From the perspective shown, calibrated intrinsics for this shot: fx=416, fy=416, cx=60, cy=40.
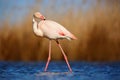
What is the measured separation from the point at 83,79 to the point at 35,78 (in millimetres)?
1205

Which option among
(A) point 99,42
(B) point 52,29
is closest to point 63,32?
(B) point 52,29

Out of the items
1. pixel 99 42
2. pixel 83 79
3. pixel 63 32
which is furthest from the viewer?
pixel 99 42

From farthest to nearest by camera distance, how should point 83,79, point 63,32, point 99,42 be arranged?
point 99,42
point 63,32
point 83,79

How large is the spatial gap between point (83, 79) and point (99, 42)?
7844 mm

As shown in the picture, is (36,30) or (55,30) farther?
(36,30)

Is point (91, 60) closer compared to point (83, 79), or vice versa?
point (83, 79)

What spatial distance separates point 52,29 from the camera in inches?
476

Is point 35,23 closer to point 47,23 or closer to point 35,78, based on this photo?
point 47,23

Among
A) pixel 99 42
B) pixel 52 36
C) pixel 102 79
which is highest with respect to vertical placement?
pixel 99 42

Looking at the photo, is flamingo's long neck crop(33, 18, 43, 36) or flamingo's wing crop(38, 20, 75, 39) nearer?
flamingo's wing crop(38, 20, 75, 39)

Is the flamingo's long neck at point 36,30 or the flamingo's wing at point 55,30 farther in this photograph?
the flamingo's long neck at point 36,30

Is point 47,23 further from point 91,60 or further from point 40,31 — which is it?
point 91,60

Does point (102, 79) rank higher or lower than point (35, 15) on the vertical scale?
lower

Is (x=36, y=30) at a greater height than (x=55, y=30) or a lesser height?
greater
